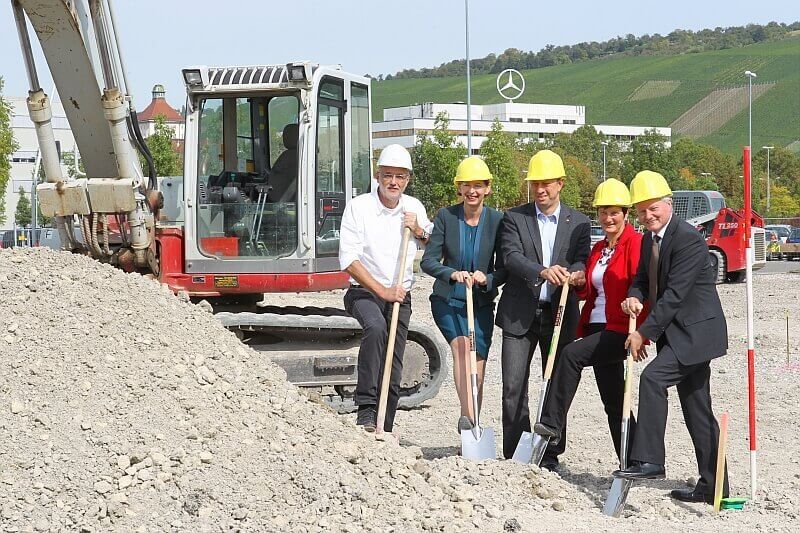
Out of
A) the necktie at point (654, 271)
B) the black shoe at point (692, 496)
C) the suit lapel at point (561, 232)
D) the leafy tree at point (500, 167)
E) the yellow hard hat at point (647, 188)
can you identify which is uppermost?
the leafy tree at point (500, 167)

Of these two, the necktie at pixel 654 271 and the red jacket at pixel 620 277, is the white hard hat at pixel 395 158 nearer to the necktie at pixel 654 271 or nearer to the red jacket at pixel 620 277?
the red jacket at pixel 620 277

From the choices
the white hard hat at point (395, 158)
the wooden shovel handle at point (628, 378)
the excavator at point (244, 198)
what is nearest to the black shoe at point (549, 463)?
the wooden shovel handle at point (628, 378)

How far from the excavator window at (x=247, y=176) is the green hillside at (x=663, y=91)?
119003 millimetres

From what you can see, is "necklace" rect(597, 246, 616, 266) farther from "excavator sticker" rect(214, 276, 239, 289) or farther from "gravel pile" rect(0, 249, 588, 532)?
"excavator sticker" rect(214, 276, 239, 289)

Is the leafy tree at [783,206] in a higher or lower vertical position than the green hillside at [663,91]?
lower

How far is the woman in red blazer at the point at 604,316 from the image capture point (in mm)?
7027

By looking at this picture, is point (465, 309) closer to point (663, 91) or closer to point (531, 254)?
point (531, 254)

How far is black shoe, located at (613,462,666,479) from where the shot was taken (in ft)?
21.2

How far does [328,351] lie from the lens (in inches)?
407

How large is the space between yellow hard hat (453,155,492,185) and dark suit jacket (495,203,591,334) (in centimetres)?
30

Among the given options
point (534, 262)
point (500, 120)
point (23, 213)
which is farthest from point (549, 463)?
point (500, 120)

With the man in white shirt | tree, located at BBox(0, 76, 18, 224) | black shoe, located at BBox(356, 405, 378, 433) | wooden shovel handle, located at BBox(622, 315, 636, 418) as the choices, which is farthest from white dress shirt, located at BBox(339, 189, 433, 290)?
tree, located at BBox(0, 76, 18, 224)

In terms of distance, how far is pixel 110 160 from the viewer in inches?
389

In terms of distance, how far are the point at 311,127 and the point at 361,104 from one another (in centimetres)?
89
